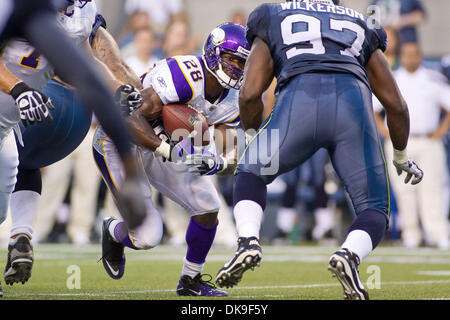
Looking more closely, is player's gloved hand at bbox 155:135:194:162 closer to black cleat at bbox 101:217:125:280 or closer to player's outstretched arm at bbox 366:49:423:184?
black cleat at bbox 101:217:125:280

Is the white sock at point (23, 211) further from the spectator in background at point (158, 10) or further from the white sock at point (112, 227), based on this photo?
the spectator in background at point (158, 10)

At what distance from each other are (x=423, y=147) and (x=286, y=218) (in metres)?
1.63

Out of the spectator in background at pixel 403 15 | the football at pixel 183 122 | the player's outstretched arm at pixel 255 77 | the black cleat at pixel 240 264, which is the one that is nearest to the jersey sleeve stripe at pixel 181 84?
the football at pixel 183 122

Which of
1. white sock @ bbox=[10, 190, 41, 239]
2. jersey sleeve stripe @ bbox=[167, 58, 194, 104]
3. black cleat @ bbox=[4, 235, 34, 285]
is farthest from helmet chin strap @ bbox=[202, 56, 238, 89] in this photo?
black cleat @ bbox=[4, 235, 34, 285]

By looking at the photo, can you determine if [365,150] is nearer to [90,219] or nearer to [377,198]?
[377,198]

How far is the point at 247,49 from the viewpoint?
3939 mm

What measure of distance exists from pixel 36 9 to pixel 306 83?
1.25 metres

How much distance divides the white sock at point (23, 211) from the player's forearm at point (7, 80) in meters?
0.84

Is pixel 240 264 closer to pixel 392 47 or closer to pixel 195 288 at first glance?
pixel 195 288

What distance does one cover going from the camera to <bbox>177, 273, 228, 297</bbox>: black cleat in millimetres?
4020

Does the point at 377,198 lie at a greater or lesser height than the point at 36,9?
lesser

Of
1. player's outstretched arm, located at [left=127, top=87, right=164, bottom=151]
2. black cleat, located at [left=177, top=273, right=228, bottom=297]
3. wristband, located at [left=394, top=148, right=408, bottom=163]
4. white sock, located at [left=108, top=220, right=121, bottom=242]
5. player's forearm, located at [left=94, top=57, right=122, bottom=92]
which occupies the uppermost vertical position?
player's forearm, located at [left=94, top=57, right=122, bottom=92]

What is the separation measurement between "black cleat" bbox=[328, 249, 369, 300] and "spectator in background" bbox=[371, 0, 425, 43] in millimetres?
6413
